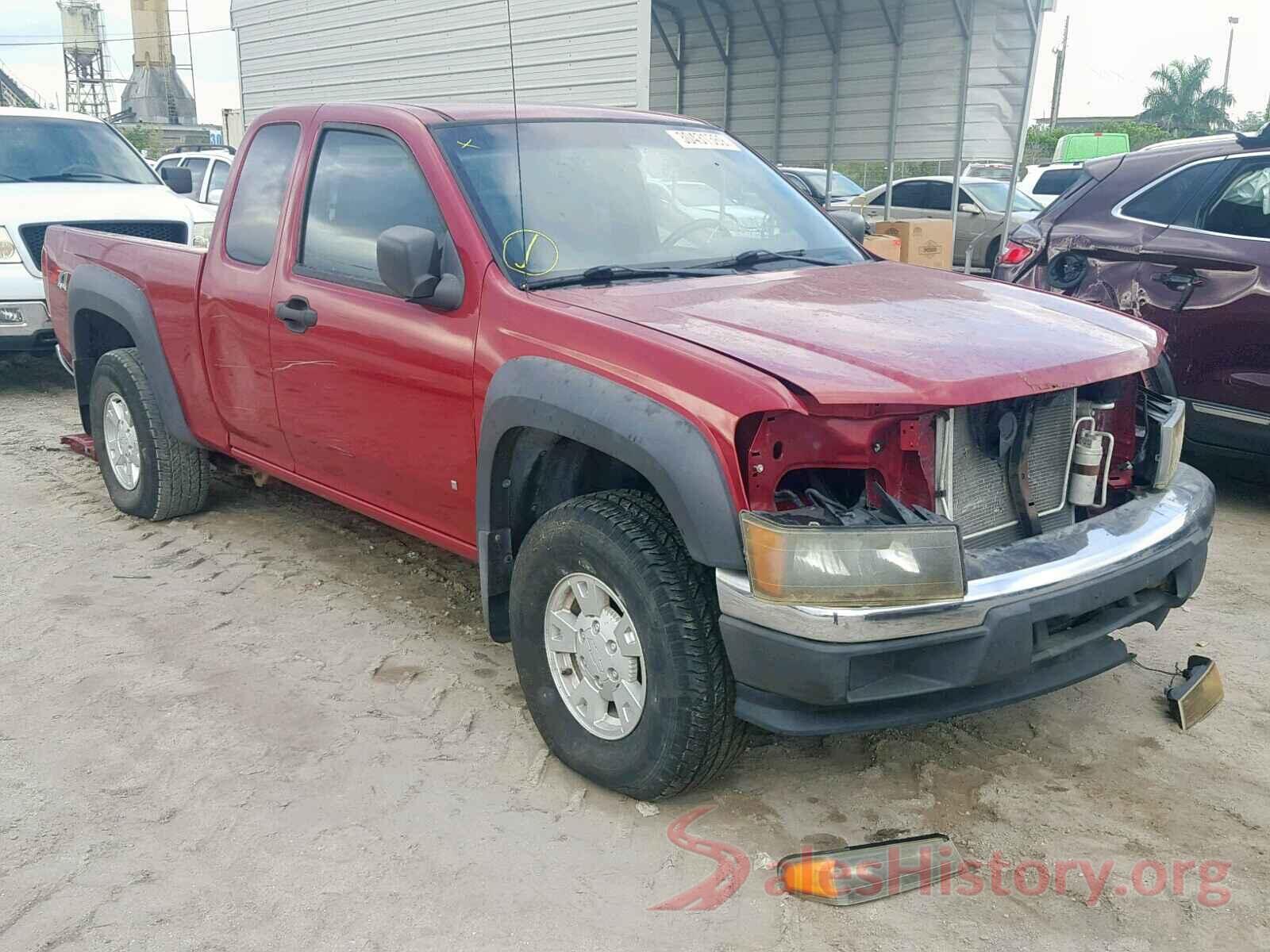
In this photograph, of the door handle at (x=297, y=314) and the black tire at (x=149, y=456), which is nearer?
the door handle at (x=297, y=314)

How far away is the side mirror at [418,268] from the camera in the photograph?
10.8 ft

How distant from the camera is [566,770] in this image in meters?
3.23

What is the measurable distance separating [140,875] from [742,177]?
2986 mm

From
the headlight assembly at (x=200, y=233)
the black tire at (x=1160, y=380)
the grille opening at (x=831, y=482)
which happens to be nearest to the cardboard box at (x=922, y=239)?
the headlight assembly at (x=200, y=233)

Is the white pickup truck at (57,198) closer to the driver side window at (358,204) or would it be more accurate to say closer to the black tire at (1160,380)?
the driver side window at (358,204)

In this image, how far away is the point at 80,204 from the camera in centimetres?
837

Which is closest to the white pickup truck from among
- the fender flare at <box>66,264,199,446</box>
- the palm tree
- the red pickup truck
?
the fender flare at <box>66,264,199,446</box>

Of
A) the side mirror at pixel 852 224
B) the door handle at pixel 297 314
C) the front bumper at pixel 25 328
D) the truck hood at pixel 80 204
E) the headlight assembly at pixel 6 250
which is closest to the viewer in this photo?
the door handle at pixel 297 314

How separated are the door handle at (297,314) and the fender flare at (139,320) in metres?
1.19

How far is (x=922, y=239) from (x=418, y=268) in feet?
23.7

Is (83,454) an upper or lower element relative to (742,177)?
lower

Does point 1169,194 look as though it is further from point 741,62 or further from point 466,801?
point 741,62

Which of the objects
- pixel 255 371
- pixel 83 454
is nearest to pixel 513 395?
pixel 255 371

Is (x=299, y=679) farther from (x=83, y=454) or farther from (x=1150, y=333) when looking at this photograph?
(x=83, y=454)
